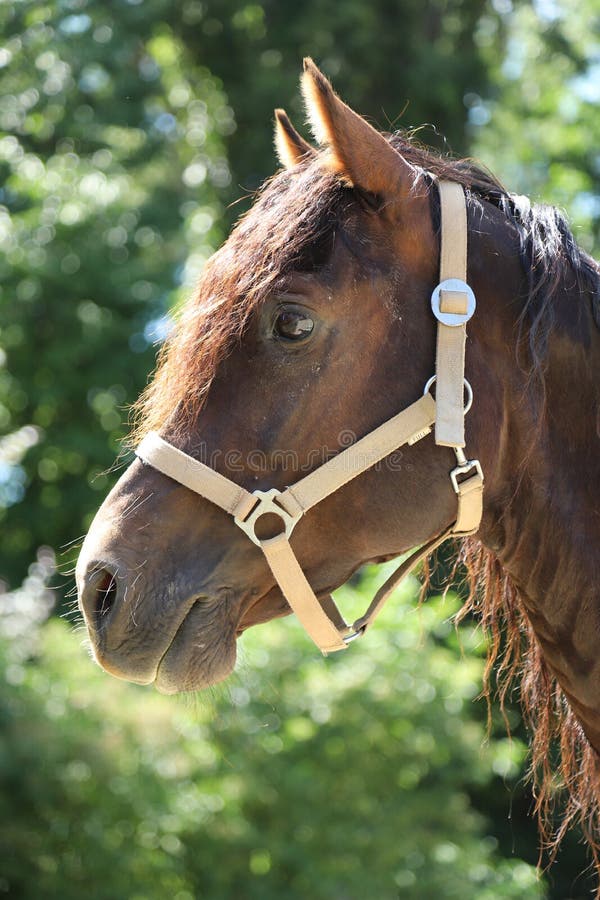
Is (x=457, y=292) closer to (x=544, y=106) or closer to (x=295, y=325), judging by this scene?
(x=295, y=325)

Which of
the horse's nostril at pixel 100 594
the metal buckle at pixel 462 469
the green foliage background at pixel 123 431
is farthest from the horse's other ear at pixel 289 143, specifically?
the horse's nostril at pixel 100 594

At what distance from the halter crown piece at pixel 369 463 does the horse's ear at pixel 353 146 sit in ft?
0.52

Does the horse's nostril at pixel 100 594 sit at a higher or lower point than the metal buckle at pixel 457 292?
lower

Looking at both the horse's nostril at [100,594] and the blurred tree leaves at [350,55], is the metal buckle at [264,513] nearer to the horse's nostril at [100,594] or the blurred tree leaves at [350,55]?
the horse's nostril at [100,594]

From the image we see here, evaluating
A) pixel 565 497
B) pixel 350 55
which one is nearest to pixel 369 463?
pixel 565 497

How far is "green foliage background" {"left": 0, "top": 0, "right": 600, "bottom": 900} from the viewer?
213 inches

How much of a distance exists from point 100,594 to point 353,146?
42.7 inches

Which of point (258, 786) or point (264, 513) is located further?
point (258, 786)

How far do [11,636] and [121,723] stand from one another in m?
1.64

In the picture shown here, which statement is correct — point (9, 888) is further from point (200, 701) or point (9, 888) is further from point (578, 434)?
point (578, 434)

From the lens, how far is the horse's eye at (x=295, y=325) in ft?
6.77

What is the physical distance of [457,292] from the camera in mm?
2096

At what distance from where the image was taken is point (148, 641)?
→ 199 cm

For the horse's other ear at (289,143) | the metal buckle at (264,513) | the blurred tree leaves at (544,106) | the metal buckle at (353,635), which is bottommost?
the blurred tree leaves at (544,106)
